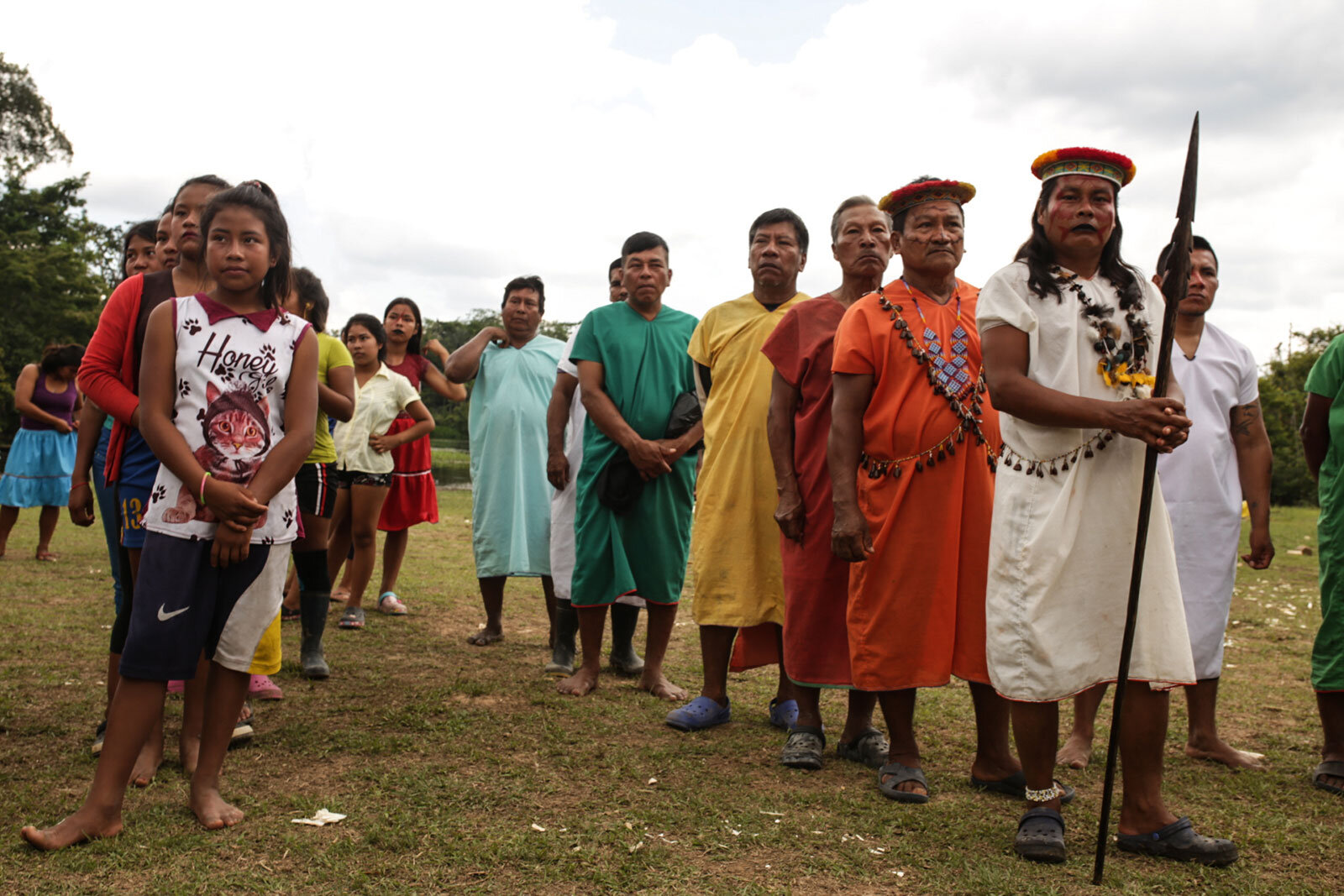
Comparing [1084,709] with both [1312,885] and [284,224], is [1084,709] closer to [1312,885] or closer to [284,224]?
[1312,885]

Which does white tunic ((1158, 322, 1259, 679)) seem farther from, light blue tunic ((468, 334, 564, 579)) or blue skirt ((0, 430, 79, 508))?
blue skirt ((0, 430, 79, 508))

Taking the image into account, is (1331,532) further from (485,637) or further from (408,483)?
(408,483)

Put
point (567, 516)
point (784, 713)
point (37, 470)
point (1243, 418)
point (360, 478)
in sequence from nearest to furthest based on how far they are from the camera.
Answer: point (1243, 418)
point (784, 713)
point (567, 516)
point (360, 478)
point (37, 470)

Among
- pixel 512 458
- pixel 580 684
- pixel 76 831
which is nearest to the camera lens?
pixel 76 831

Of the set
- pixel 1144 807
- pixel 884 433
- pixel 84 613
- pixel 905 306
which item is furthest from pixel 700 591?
pixel 84 613

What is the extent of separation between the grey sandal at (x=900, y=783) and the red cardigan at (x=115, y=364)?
2890 mm

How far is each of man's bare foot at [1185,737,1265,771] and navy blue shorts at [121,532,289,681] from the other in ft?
12.2

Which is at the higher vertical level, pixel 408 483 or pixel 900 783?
pixel 408 483

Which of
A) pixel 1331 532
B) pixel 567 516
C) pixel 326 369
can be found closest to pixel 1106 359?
pixel 1331 532

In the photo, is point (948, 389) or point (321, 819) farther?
point (948, 389)

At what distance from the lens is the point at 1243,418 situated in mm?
4598

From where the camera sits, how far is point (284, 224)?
350cm

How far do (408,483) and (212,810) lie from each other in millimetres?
4609

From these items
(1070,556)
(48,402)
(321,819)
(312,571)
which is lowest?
(321,819)
